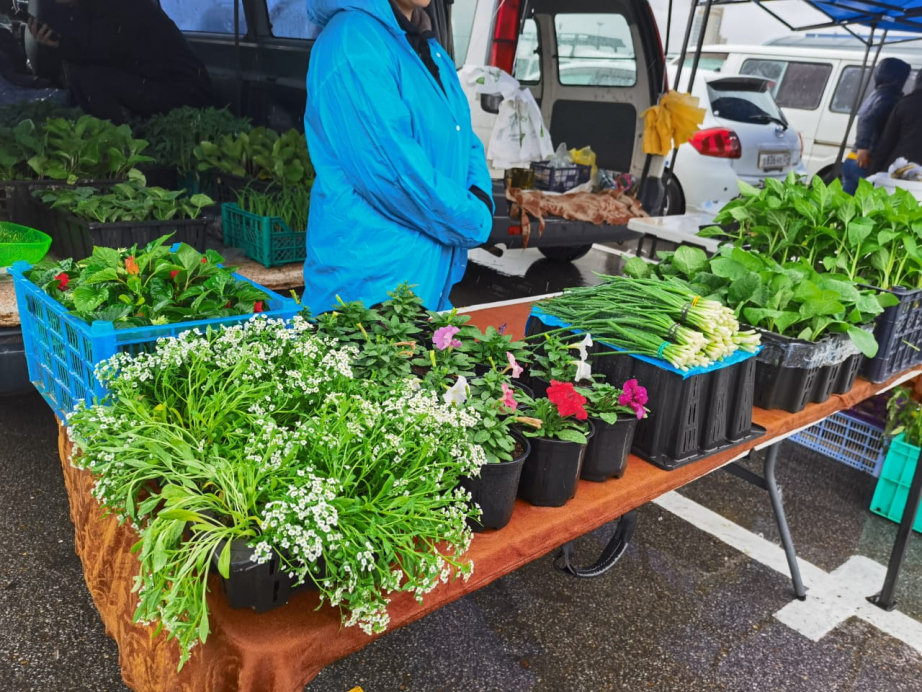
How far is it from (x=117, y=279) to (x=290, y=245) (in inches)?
72.0

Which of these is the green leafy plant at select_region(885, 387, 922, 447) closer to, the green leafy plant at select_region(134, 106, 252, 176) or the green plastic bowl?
the green plastic bowl

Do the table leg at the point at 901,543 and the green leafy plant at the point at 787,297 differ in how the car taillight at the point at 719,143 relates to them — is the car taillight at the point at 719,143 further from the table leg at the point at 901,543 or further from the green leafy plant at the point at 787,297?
the green leafy plant at the point at 787,297

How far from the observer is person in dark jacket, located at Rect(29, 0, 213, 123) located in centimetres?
361

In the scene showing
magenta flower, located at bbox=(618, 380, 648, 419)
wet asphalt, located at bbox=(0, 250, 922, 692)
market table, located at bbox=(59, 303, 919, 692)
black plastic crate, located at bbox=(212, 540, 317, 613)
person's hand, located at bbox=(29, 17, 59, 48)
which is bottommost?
wet asphalt, located at bbox=(0, 250, 922, 692)

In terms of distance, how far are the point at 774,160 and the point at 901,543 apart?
21.3 feet

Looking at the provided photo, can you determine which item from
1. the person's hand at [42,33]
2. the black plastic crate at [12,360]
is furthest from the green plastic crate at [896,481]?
the person's hand at [42,33]

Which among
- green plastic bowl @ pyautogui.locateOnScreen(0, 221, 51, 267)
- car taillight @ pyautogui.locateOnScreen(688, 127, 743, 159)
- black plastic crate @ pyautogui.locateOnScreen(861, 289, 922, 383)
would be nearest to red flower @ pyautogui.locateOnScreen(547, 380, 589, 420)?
black plastic crate @ pyautogui.locateOnScreen(861, 289, 922, 383)

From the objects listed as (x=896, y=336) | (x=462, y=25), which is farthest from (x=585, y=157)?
(x=896, y=336)

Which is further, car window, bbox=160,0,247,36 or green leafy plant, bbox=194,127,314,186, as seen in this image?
car window, bbox=160,0,247,36

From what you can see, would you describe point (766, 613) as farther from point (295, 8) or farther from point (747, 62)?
point (747, 62)

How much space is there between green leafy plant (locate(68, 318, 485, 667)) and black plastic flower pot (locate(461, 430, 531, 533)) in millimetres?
51

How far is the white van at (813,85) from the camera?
9.81m

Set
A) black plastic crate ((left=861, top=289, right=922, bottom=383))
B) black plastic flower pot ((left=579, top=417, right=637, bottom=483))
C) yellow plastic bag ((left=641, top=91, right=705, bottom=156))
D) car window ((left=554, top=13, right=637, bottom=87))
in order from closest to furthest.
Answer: black plastic flower pot ((left=579, top=417, right=637, bottom=483))
black plastic crate ((left=861, top=289, right=922, bottom=383))
yellow plastic bag ((left=641, top=91, right=705, bottom=156))
car window ((left=554, top=13, right=637, bottom=87))

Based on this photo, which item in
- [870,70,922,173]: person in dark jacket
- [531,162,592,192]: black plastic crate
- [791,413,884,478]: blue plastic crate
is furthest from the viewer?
[870,70,922,173]: person in dark jacket
